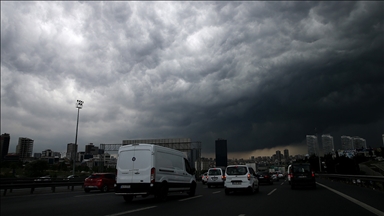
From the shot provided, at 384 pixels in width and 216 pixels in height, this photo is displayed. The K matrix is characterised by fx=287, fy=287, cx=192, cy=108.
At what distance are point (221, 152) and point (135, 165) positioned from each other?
84967 mm

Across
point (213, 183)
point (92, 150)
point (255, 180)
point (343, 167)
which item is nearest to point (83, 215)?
point (255, 180)

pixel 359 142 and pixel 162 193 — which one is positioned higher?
pixel 359 142

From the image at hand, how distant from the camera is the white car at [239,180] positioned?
17703 mm

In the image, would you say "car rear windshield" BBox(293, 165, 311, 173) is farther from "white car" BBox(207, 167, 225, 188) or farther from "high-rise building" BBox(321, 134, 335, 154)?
"high-rise building" BBox(321, 134, 335, 154)

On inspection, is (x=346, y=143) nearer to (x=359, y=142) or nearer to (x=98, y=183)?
(x=359, y=142)

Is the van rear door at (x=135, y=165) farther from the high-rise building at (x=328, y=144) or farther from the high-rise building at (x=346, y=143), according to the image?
the high-rise building at (x=346, y=143)

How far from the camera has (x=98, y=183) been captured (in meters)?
23.5

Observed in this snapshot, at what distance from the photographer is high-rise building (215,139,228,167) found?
9462cm

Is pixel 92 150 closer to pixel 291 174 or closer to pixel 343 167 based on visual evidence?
pixel 343 167

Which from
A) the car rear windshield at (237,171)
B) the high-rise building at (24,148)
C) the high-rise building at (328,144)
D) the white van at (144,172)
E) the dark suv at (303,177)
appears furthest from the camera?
the high-rise building at (328,144)

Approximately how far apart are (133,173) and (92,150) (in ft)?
618

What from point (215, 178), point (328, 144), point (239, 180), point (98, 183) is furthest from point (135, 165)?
point (328, 144)

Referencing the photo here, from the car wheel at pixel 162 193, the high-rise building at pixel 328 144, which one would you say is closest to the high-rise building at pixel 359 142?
the high-rise building at pixel 328 144

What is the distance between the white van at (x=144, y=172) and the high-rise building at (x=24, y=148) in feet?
491
